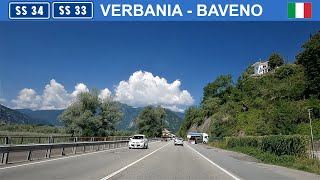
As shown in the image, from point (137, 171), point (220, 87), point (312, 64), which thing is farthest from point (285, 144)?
point (220, 87)

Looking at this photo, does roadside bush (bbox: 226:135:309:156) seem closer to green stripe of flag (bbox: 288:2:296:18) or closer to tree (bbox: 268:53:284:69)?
green stripe of flag (bbox: 288:2:296:18)

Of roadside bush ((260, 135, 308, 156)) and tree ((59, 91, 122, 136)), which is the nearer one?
roadside bush ((260, 135, 308, 156))

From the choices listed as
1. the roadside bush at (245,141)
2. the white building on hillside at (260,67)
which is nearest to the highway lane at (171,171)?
the roadside bush at (245,141)

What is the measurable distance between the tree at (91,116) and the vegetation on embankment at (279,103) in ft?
87.0

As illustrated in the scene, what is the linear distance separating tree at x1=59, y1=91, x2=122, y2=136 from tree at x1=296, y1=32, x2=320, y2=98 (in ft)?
137

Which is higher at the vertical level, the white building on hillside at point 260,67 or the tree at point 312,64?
the white building on hillside at point 260,67

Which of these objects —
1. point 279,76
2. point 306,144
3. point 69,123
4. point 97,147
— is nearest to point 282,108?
point 279,76

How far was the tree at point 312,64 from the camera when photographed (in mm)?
89750

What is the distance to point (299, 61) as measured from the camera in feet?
359

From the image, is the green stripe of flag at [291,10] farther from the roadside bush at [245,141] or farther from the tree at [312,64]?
the tree at [312,64]

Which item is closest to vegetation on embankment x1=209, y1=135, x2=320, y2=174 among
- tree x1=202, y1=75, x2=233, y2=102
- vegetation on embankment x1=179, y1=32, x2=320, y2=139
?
vegetation on embankment x1=179, y1=32, x2=320, y2=139

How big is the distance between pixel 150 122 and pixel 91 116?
77378 millimetres

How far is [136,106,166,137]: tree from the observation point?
160 m

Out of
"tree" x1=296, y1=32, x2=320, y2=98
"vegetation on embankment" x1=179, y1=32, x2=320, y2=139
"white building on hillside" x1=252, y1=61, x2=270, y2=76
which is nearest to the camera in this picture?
"vegetation on embankment" x1=179, y1=32, x2=320, y2=139
